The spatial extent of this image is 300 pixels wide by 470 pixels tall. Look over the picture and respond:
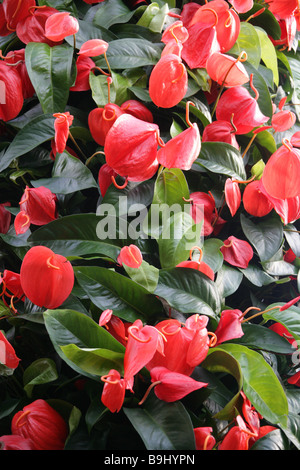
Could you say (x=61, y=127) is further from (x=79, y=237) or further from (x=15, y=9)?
(x=15, y=9)

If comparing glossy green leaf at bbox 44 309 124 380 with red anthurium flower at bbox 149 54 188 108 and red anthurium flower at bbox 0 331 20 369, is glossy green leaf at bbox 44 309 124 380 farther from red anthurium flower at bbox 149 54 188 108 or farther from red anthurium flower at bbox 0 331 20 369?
red anthurium flower at bbox 149 54 188 108

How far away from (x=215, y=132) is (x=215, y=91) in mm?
98

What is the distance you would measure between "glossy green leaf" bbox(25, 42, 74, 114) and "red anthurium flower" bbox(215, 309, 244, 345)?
352mm

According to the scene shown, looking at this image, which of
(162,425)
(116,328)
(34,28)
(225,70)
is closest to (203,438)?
(162,425)

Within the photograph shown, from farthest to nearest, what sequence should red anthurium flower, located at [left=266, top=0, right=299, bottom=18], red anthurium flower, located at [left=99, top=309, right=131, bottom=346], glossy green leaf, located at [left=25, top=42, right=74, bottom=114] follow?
red anthurium flower, located at [left=266, top=0, right=299, bottom=18]
glossy green leaf, located at [left=25, top=42, right=74, bottom=114]
red anthurium flower, located at [left=99, top=309, right=131, bottom=346]

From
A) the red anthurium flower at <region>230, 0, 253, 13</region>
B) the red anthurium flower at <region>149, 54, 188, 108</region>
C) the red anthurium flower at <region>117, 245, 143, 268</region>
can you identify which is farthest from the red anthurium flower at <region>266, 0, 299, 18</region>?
the red anthurium flower at <region>117, 245, 143, 268</region>

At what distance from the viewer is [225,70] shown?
67 centimetres

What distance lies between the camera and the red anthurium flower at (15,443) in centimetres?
48

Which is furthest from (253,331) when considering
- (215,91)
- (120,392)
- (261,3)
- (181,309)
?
(261,3)

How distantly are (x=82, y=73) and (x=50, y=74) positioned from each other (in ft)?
0.16

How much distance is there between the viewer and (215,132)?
69 centimetres

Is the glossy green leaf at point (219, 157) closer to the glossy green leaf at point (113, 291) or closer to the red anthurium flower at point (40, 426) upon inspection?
the glossy green leaf at point (113, 291)

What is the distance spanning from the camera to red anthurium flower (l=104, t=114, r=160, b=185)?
566 millimetres
